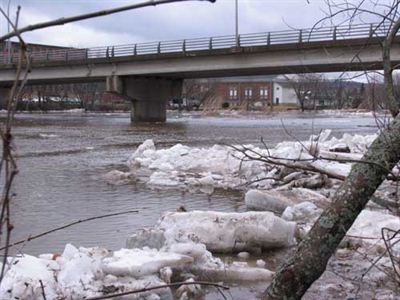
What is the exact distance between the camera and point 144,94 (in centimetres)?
5603

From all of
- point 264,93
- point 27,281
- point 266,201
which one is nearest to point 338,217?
point 27,281

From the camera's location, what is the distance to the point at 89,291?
4602mm

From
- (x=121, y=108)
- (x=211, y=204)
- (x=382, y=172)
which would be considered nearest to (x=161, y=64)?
(x=211, y=204)

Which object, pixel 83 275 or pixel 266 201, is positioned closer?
pixel 83 275

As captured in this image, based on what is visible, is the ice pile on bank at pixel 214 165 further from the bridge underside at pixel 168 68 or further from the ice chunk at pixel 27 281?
the bridge underside at pixel 168 68

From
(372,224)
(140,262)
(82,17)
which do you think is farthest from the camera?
(372,224)

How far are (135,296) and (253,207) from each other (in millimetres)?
5006

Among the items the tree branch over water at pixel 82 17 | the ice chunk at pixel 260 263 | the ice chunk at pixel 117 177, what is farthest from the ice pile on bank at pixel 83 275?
the ice chunk at pixel 117 177

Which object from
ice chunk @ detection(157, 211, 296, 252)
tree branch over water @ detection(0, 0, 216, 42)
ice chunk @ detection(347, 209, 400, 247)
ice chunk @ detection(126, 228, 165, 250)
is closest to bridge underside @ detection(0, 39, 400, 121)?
ice chunk @ detection(347, 209, 400, 247)

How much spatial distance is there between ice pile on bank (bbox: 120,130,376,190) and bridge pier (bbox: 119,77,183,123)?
38419mm

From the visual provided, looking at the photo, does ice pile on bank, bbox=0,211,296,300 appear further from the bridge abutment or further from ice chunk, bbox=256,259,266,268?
the bridge abutment

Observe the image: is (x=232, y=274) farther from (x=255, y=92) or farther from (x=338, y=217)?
(x=255, y=92)

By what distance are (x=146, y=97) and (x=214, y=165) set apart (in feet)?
141

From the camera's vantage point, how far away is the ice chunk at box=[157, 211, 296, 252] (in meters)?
6.54
